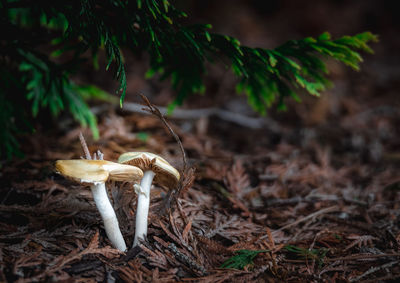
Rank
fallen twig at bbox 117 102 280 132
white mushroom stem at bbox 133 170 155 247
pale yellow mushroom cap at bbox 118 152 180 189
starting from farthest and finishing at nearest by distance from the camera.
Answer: fallen twig at bbox 117 102 280 132, white mushroom stem at bbox 133 170 155 247, pale yellow mushroom cap at bbox 118 152 180 189

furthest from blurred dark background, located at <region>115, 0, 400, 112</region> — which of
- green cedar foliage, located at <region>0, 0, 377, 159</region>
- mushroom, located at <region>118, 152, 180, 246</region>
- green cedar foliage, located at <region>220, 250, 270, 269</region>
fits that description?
green cedar foliage, located at <region>220, 250, 270, 269</region>

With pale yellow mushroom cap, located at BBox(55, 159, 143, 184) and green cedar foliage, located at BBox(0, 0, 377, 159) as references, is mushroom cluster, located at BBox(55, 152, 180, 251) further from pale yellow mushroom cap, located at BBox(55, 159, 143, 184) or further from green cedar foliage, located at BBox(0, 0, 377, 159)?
green cedar foliage, located at BBox(0, 0, 377, 159)

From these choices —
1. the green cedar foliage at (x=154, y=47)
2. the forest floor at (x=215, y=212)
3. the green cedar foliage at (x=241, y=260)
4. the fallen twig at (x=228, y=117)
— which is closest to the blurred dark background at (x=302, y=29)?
the fallen twig at (x=228, y=117)

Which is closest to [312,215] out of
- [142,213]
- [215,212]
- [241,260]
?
[215,212]

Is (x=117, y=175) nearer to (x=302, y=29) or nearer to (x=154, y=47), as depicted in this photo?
(x=154, y=47)

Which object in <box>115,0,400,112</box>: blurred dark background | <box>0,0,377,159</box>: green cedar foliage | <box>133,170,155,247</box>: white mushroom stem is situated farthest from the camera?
<box>115,0,400,112</box>: blurred dark background

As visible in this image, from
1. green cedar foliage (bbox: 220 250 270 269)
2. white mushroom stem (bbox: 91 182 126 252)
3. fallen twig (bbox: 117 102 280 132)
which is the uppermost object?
green cedar foliage (bbox: 220 250 270 269)
